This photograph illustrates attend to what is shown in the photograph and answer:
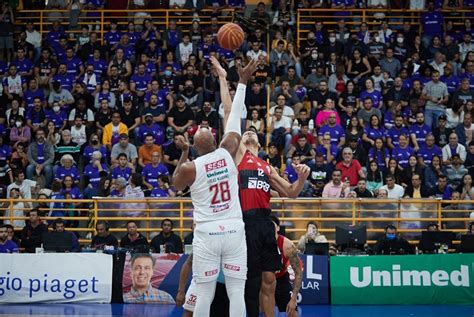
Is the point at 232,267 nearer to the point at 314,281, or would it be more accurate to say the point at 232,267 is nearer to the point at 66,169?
the point at 314,281

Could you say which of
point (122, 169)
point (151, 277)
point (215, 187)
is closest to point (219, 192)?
point (215, 187)

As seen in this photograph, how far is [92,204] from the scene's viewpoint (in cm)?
2252

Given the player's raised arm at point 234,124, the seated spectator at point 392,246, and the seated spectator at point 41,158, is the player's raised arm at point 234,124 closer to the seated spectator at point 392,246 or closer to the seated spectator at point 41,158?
the seated spectator at point 392,246

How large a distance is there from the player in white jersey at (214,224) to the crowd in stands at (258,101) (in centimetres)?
1167

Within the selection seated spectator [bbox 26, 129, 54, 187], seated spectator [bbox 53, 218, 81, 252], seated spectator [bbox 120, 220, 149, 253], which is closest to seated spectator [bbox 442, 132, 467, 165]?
seated spectator [bbox 120, 220, 149, 253]

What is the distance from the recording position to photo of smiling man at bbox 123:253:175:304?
64.1 ft

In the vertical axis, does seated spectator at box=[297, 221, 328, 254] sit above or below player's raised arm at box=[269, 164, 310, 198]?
below

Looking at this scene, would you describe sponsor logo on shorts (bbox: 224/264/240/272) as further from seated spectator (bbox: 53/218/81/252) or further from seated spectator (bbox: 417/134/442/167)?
seated spectator (bbox: 417/134/442/167)

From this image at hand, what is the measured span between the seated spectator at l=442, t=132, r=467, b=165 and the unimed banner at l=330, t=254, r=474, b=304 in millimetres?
5165

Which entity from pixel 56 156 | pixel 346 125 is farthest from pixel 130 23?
pixel 346 125

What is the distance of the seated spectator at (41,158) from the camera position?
79.6 ft

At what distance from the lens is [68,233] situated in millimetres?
20344

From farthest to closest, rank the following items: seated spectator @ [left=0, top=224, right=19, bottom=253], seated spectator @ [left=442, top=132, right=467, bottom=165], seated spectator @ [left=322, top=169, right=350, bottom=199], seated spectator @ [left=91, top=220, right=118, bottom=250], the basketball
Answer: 1. seated spectator @ [left=442, top=132, right=467, bottom=165]
2. seated spectator @ [left=322, top=169, right=350, bottom=199]
3. seated spectator @ [left=0, top=224, right=19, bottom=253]
4. seated spectator @ [left=91, top=220, right=118, bottom=250]
5. the basketball

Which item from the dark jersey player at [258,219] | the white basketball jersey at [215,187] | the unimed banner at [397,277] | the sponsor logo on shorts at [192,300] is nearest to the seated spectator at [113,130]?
the unimed banner at [397,277]
